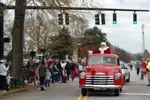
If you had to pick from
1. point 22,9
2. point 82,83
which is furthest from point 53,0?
point 82,83

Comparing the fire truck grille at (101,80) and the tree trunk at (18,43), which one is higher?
the tree trunk at (18,43)

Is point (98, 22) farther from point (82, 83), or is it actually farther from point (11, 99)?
point (11, 99)

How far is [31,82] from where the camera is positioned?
31.2 metres

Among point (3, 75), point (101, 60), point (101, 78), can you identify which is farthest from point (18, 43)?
point (101, 78)

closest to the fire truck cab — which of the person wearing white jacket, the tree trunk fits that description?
the person wearing white jacket

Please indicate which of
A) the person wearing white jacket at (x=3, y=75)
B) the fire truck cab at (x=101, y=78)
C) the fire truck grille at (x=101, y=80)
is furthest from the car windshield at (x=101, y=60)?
the person wearing white jacket at (x=3, y=75)

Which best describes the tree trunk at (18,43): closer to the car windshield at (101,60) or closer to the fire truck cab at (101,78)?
the car windshield at (101,60)

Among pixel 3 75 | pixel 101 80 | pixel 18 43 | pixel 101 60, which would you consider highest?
pixel 18 43

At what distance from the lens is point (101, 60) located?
2108 centimetres

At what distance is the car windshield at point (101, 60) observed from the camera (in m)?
21.0

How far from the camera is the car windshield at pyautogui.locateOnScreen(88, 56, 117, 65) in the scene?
21.0m

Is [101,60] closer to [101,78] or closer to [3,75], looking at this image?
[101,78]

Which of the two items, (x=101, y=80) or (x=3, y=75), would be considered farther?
(x=3, y=75)

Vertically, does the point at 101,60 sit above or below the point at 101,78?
above
